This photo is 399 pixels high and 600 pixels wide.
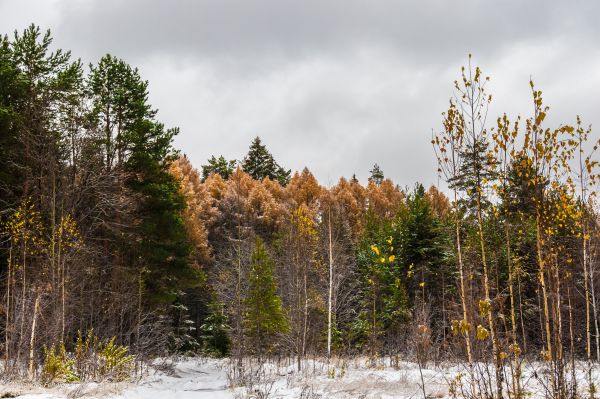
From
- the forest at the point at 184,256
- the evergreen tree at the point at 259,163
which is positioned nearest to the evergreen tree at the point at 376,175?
the evergreen tree at the point at 259,163

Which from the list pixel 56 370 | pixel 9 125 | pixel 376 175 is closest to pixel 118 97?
pixel 9 125

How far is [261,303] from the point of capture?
24.6m

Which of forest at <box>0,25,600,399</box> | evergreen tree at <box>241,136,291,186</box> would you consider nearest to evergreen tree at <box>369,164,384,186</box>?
evergreen tree at <box>241,136,291,186</box>

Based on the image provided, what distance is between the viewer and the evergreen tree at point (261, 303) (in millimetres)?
24297

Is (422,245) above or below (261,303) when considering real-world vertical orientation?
above

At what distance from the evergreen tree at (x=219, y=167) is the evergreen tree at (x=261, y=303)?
38.6 m

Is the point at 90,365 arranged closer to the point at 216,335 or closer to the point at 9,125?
the point at 9,125

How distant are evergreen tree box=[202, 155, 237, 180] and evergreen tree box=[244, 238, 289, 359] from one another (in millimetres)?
38619

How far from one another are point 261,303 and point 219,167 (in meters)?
41.2

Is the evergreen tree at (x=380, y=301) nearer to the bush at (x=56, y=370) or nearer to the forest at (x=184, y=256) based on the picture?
the forest at (x=184, y=256)

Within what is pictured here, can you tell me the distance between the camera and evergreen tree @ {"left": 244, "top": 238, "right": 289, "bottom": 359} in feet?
79.7

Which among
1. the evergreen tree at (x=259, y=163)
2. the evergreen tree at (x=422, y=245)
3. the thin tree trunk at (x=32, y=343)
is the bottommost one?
the thin tree trunk at (x=32, y=343)

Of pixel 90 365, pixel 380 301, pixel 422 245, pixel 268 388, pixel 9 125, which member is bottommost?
pixel 268 388

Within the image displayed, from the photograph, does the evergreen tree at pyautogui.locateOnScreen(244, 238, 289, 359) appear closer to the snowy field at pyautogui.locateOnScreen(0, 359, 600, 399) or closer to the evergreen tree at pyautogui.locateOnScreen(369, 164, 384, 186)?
the snowy field at pyautogui.locateOnScreen(0, 359, 600, 399)
